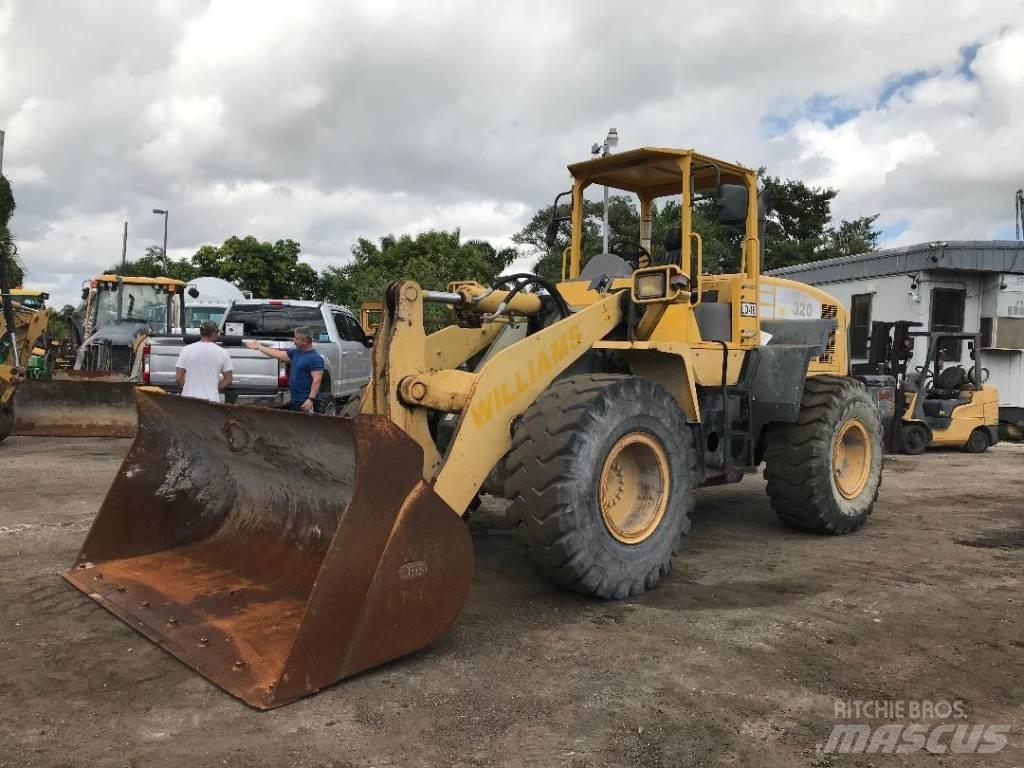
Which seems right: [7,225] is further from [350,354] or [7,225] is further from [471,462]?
[471,462]

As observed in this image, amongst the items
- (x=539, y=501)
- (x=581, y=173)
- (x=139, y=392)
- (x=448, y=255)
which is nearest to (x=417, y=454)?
(x=539, y=501)

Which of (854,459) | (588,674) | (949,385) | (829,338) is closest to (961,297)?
(949,385)

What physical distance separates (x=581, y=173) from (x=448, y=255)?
2477 centimetres

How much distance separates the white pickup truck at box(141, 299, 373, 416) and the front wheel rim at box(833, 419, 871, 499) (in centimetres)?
585

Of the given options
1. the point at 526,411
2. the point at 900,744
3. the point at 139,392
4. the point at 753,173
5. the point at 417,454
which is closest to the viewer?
the point at 900,744

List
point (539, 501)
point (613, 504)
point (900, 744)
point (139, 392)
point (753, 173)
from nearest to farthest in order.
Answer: point (900, 744) → point (539, 501) → point (613, 504) → point (139, 392) → point (753, 173)

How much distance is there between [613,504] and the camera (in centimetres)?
494

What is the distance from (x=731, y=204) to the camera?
5.86 meters

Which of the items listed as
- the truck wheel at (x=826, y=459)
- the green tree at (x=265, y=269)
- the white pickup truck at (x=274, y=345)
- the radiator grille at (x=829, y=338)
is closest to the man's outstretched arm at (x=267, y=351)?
the white pickup truck at (x=274, y=345)

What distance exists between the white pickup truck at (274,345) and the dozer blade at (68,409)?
0.57 m

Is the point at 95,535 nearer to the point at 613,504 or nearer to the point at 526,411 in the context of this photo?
the point at 526,411

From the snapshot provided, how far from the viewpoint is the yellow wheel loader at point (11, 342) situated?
1027 centimetres

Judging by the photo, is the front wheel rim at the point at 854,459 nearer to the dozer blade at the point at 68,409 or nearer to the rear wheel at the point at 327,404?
the rear wheel at the point at 327,404

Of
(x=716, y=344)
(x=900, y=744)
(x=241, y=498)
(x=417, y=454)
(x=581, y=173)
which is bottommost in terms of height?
(x=900, y=744)
